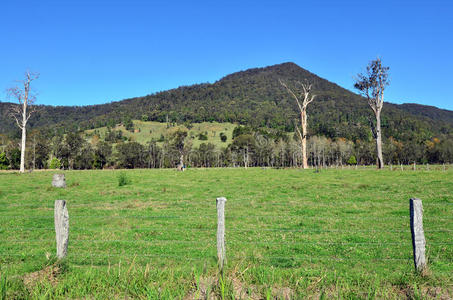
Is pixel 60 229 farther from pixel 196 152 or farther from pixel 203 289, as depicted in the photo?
pixel 196 152

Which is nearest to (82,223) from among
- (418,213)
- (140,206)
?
(140,206)

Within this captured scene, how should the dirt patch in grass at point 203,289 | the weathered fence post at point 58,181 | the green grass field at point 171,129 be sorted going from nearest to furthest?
the dirt patch in grass at point 203,289 → the weathered fence post at point 58,181 → the green grass field at point 171,129

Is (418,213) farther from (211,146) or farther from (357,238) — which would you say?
(211,146)

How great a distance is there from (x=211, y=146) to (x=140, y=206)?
4770 inches

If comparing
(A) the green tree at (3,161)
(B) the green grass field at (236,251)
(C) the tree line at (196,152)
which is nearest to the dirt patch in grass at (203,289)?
(B) the green grass field at (236,251)

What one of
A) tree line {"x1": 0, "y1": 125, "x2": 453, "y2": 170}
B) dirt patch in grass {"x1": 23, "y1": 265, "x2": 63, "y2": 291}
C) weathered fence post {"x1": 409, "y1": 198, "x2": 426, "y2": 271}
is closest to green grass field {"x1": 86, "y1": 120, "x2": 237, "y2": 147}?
tree line {"x1": 0, "y1": 125, "x2": 453, "y2": 170}

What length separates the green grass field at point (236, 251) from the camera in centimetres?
500

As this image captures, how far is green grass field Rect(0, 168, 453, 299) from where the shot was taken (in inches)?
197

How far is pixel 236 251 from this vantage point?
26.2ft

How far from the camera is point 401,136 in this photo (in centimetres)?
15212

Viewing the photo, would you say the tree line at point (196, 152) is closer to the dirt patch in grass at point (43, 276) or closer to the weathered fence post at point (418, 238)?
the dirt patch in grass at point (43, 276)

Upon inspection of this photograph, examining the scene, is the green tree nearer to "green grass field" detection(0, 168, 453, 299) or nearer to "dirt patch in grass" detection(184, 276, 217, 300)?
"green grass field" detection(0, 168, 453, 299)

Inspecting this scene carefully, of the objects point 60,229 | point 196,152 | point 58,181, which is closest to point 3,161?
point 196,152

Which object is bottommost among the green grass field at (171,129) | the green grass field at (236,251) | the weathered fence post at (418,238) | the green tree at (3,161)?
the green grass field at (236,251)
